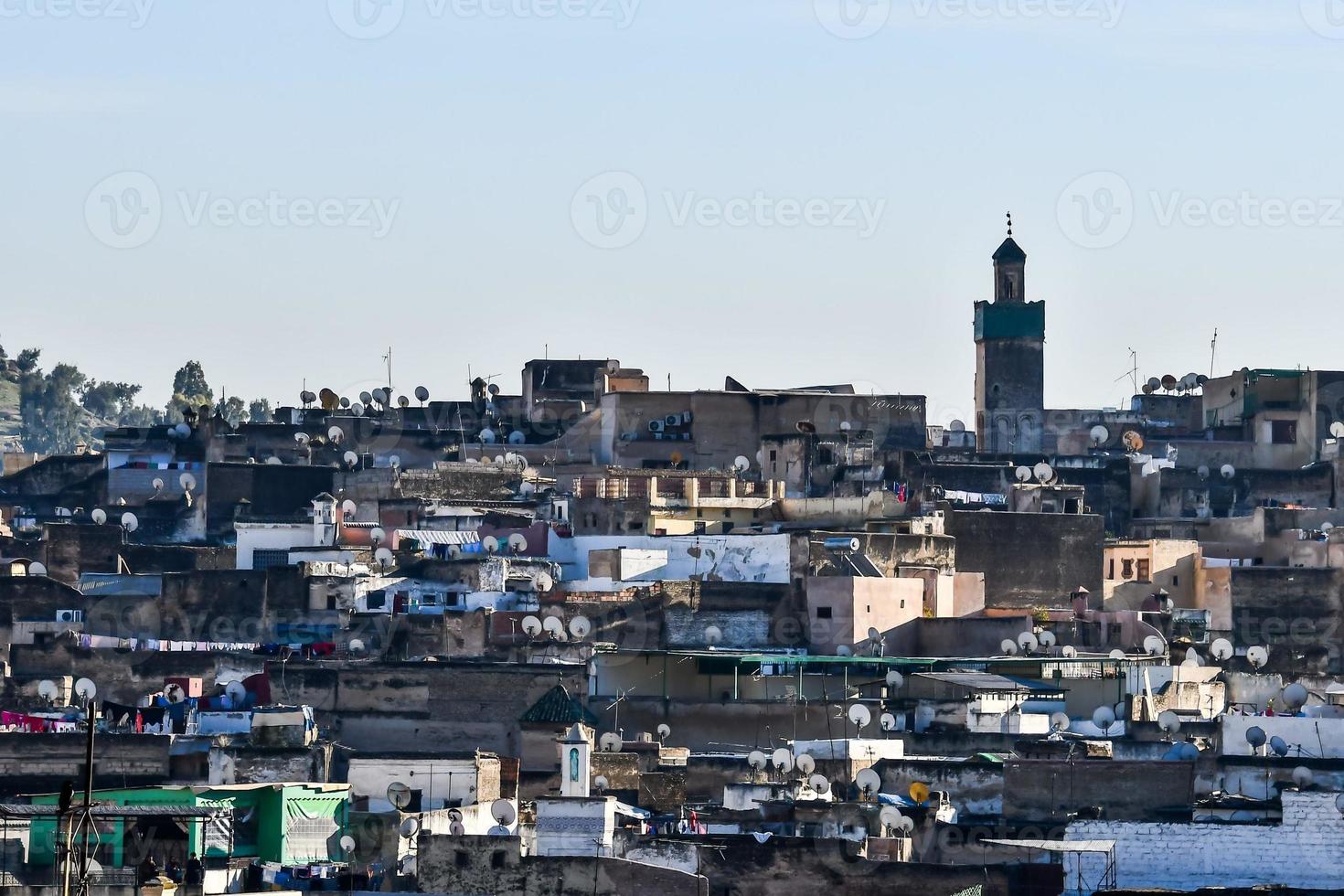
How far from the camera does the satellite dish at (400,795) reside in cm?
4053

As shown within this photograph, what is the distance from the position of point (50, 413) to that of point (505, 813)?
82622 mm

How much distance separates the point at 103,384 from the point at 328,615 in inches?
2786

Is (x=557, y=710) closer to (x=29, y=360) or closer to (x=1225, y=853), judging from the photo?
(x=1225, y=853)

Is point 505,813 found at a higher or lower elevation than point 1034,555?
lower

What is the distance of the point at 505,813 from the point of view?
38438mm

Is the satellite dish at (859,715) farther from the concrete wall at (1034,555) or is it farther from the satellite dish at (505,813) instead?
the concrete wall at (1034,555)

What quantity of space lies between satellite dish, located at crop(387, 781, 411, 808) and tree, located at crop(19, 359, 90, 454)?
76.4 m

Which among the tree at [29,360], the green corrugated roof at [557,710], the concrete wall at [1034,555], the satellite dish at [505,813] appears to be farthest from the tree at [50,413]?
the satellite dish at [505,813]

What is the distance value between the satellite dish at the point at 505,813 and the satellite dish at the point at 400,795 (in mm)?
1934

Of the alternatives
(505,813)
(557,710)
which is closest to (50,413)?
(557,710)

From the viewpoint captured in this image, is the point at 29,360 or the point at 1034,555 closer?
the point at 1034,555

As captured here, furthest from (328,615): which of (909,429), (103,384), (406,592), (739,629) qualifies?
(103,384)

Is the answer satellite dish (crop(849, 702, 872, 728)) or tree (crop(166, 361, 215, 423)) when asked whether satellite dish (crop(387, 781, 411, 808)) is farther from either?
tree (crop(166, 361, 215, 423))

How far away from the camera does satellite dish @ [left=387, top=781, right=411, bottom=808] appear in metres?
40.5
